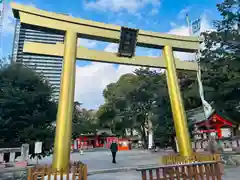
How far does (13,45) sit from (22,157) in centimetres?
1286

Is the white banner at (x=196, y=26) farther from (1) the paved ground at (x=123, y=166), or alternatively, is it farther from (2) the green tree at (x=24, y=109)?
(2) the green tree at (x=24, y=109)

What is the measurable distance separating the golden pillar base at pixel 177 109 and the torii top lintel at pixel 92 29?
18.3 inches

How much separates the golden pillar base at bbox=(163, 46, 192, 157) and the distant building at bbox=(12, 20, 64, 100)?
12.0 feet

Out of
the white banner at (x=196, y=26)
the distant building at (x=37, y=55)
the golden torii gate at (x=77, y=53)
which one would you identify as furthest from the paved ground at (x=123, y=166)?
the white banner at (x=196, y=26)

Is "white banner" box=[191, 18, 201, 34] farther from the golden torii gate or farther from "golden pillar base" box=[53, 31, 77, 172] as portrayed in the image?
"golden pillar base" box=[53, 31, 77, 172]

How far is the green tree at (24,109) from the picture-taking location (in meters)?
7.87

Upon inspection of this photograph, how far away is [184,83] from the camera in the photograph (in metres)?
25.0

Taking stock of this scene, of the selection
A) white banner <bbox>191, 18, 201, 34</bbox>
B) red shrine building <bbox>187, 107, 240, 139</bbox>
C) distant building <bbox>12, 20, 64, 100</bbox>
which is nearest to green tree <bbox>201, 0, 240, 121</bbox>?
red shrine building <bbox>187, 107, 240, 139</bbox>

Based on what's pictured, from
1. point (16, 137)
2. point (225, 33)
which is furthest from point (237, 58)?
point (16, 137)

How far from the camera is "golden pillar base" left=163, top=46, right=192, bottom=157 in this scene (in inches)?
240

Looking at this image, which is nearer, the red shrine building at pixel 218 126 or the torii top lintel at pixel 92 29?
the torii top lintel at pixel 92 29

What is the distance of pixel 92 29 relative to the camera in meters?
6.02

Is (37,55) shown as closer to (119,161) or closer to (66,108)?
(66,108)

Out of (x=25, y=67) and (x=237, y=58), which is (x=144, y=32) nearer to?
(x=25, y=67)
